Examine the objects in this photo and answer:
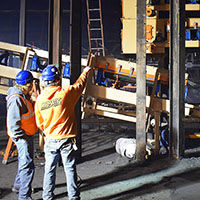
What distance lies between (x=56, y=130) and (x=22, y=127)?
0.66 meters

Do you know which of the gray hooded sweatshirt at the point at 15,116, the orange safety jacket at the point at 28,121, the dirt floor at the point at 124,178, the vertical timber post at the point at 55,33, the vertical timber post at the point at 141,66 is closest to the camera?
the gray hooded sweatshirt at the point at 15,116

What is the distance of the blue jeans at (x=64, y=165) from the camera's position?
2.98 metres

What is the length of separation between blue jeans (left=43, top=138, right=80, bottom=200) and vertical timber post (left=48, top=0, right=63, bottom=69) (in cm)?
235

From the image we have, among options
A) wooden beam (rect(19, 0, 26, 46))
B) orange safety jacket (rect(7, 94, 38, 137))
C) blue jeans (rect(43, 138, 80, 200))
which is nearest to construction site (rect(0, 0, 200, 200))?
blue jeans (rect(43, 138, 80, 200))

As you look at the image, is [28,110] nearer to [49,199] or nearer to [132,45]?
[49,199]

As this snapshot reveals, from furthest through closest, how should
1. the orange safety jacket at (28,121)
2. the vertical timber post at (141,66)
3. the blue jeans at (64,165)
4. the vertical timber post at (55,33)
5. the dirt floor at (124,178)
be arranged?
the vertical timber post at (55,33) → the vertical timber post at (141,66) → the dirt floor at (124,178) → the orange safety jacket at (28,121) → the blue jeans at (64,165)

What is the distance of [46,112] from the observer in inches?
118

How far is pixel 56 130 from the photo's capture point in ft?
9.87

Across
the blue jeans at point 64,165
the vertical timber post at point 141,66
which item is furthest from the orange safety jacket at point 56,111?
the vertical timber post at point 141,66

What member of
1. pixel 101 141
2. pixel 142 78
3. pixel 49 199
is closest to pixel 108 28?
pixel 101 141

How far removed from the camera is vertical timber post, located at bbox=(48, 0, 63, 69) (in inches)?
195

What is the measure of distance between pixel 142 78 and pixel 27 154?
2812mm

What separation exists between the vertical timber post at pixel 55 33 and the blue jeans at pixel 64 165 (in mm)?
2354

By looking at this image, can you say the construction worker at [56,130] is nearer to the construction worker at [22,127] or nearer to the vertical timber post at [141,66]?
the construction worker at [22,127]
